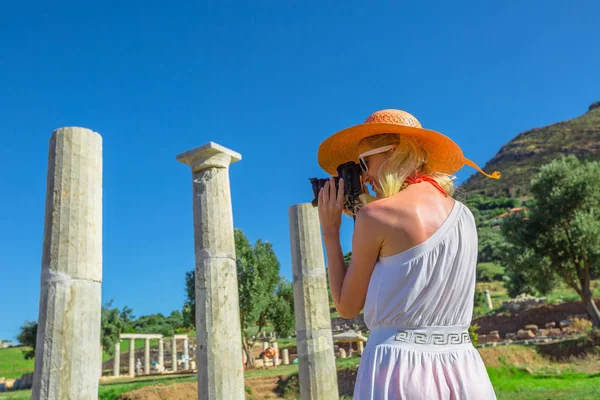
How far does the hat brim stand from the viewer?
2.55m

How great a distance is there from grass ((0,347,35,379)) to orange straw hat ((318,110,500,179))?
136 feet

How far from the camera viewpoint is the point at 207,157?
31.5ft

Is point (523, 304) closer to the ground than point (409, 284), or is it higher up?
higher up

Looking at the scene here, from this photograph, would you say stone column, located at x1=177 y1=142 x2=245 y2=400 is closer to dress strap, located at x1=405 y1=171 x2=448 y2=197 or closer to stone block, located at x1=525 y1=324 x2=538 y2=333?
dress strap, located at x1=405 y1=171 x2=448 y2=197

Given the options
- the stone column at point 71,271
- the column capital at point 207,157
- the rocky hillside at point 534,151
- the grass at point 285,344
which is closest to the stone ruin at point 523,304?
the grass at point 285,344

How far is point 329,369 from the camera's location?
34.1ft

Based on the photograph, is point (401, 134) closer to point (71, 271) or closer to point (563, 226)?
point (71, 271)

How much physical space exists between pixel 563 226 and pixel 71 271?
2354cm

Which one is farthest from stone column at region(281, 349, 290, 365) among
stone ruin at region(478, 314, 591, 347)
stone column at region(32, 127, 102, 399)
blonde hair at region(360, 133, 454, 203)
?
blonde hair at region(360, 133, 454, 203)

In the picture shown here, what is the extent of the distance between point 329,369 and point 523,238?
18.1 meters

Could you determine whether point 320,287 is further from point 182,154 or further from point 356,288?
point 356,288

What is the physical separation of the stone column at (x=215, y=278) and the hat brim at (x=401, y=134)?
21.0ft

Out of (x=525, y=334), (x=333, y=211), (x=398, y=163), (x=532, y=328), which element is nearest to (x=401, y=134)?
(x=398, y=163)

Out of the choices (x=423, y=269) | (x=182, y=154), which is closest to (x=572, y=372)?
(x=182, y=154)
